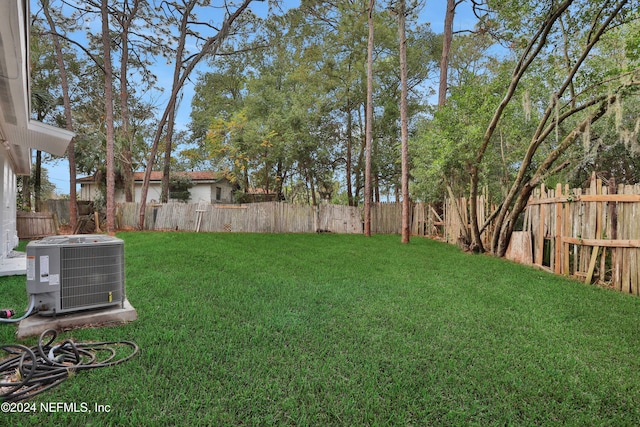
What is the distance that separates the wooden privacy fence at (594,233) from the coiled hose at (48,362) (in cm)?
573

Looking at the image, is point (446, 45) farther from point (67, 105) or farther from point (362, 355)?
point (67, 105)

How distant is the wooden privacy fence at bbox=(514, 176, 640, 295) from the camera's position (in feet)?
13.8

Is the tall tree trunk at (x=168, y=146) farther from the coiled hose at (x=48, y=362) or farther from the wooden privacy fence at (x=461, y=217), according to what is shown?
the coiled hose at (x=48, y=362)

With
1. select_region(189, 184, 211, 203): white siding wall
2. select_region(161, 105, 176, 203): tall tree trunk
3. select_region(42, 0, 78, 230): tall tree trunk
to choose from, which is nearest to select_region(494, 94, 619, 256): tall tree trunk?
select_region(161, 105, 176, 203): tall tree trunk

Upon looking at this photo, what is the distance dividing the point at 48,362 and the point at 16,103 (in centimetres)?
331

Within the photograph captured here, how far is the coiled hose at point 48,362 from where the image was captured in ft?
6.23

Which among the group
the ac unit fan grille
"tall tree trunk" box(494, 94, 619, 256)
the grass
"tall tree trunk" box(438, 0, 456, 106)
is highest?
"tall tree trunk" box(438, 0, 456, 106)

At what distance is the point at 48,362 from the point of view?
212 centimetres

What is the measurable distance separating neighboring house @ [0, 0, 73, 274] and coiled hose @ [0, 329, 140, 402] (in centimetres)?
204

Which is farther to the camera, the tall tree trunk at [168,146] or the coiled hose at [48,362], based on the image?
the tall tree trunk at [168,146]

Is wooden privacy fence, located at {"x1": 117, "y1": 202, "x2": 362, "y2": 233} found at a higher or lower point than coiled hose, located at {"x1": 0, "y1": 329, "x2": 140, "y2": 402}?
higher

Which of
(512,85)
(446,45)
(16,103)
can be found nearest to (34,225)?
(16,103)

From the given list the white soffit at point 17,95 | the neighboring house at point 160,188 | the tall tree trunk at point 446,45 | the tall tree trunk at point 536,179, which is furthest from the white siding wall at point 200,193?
the tall tree trunk at point 536,179

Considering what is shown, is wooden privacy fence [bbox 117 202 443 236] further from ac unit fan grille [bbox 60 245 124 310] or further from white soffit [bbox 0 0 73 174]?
ac unit fan grille [bbox 60 245 124 310]
